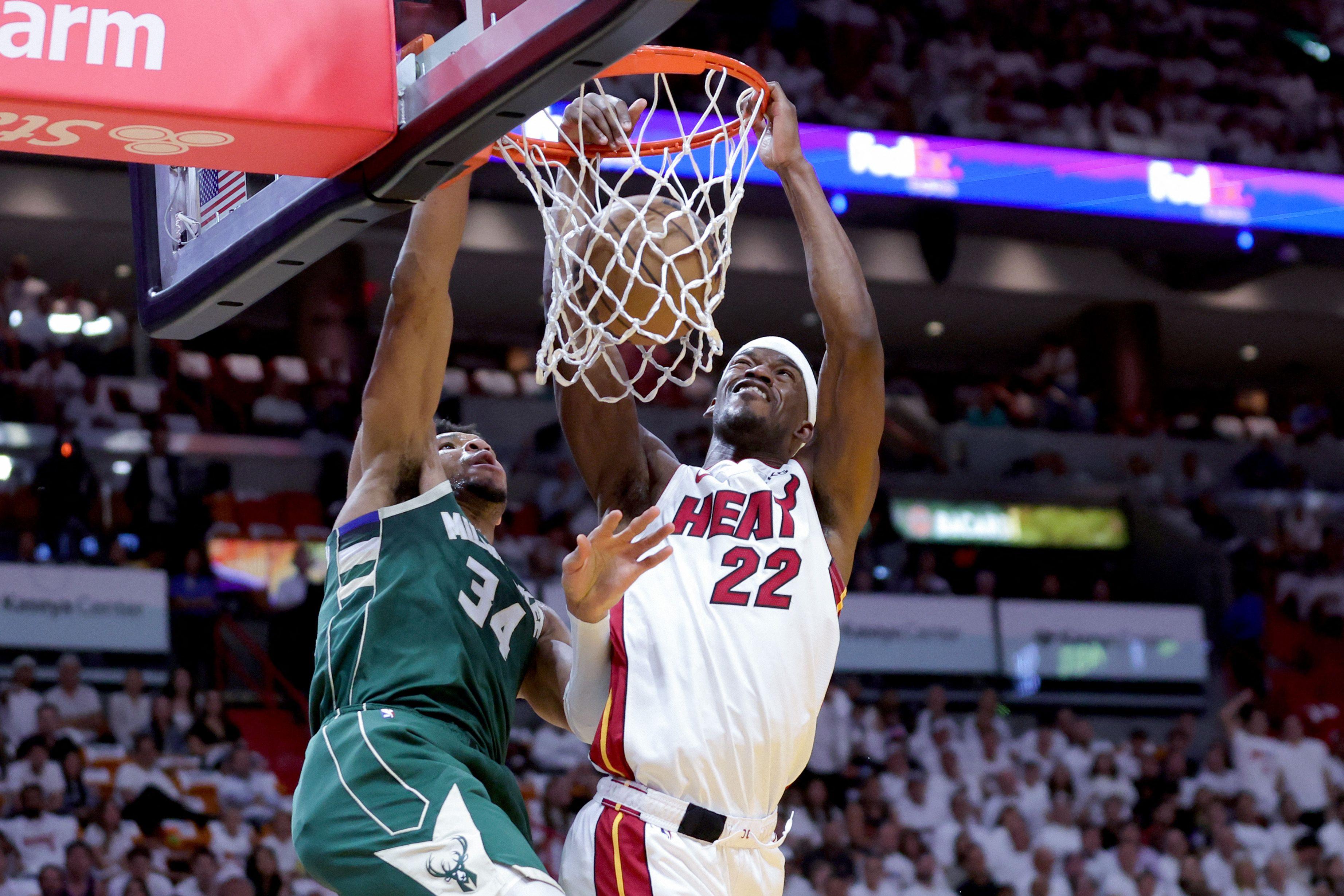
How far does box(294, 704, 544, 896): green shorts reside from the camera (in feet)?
10.8

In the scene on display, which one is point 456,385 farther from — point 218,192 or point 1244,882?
point 218,192

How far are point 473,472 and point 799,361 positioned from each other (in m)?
0.93

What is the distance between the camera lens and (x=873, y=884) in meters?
10.7

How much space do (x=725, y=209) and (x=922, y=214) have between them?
475 inches

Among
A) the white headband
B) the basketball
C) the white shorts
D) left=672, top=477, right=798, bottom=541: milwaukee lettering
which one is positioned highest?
the basketball

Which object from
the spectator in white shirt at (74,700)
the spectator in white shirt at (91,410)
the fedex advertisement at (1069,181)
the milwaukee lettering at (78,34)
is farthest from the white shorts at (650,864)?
the fedex advertisement at (1069,181)

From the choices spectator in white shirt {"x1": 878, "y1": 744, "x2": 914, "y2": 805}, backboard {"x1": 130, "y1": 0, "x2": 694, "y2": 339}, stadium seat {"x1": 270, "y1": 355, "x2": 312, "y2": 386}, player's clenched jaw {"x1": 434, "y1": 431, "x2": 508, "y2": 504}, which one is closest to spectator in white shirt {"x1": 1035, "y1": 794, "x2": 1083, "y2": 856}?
spectator in white shirt {"x1": 878, "y1": 744, "x2": 914, "y2": 805}

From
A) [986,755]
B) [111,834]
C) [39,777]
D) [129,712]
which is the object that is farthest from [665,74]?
[986,755]

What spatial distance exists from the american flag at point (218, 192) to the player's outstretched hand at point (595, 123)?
38.5 inches

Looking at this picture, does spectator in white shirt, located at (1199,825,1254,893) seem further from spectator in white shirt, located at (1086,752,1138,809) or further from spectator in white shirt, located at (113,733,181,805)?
spectator in white shirt, located at (113,733,181,805)

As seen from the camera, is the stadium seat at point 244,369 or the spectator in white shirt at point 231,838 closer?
the spectator in white shirt at point 231,838

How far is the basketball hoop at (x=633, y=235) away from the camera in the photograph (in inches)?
152

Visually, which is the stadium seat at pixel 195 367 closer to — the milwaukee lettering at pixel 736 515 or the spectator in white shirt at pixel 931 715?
the spectator in white shirt at pixel 931 715

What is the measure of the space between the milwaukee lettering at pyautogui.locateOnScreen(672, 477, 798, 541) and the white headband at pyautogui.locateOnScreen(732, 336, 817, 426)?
38 cm
